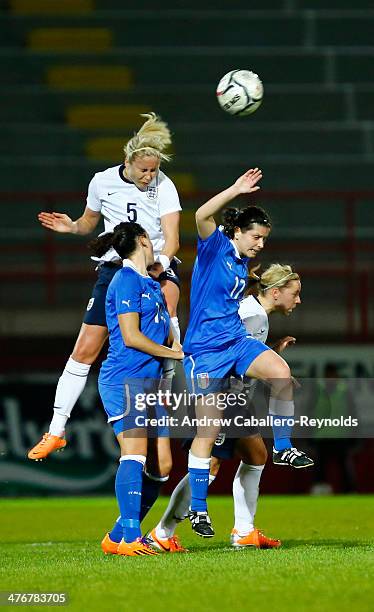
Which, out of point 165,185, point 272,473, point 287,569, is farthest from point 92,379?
point 287,569

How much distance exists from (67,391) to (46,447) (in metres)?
0.43

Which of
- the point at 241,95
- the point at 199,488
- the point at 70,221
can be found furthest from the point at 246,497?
the point at 241,95

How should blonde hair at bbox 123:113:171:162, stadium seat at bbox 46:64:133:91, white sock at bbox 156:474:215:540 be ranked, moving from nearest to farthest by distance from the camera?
white sock at bbox 156:474:215:540 → blonde hair at bbox 123:113:171:162 → stadium seat at bbox 46:64:133:91

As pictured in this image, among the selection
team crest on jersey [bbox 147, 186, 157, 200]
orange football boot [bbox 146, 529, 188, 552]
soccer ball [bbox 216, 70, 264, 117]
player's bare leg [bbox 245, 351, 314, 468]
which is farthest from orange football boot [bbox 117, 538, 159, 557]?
soccer ball [bbox 216, 70, 264, 117]

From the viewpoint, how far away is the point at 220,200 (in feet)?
22.6

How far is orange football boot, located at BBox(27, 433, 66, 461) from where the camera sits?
8.18 m

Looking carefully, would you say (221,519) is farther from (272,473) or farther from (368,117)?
(368,117)

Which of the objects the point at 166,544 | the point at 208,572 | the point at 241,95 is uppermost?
the point at 241,95

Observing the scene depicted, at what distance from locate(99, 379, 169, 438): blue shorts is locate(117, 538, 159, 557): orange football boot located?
0.62m

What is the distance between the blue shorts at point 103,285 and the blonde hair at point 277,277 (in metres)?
0.74

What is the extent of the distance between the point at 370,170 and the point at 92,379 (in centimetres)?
684

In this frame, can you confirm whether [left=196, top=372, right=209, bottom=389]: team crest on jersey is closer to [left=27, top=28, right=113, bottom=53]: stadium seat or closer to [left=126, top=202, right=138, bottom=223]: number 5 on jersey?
[left=126, top=202, right=138, bottom=223]: number 5 on jersey

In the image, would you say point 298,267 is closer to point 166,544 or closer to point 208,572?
point 166,544

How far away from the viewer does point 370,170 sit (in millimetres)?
18031
